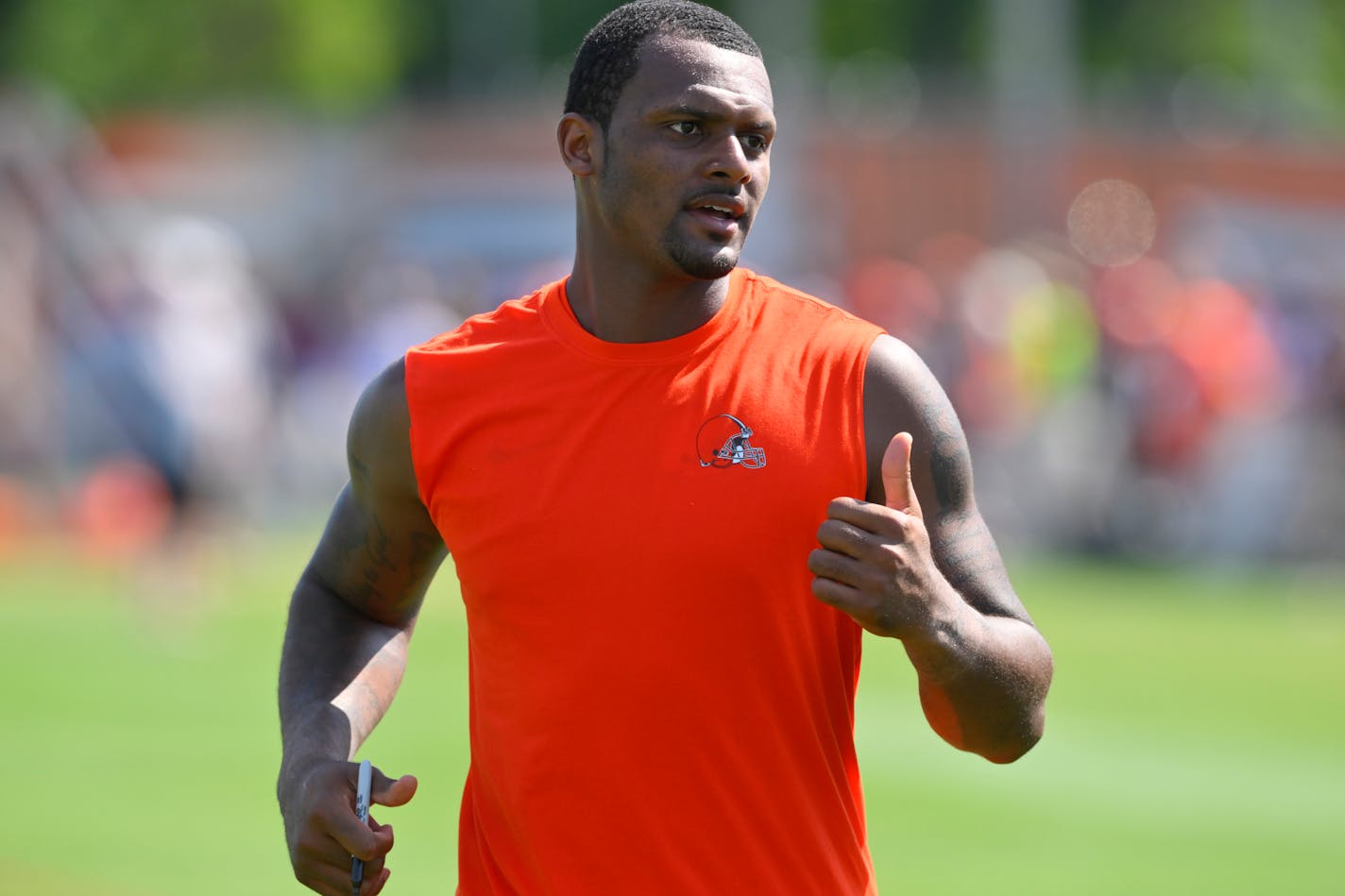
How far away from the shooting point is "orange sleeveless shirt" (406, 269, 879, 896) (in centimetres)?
336

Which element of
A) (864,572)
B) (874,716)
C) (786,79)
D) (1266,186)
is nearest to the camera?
(864,572)

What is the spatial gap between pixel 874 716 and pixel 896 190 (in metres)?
28.2

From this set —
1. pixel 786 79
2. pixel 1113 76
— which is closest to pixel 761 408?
pixel 786 79

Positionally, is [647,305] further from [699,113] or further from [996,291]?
[996,291]

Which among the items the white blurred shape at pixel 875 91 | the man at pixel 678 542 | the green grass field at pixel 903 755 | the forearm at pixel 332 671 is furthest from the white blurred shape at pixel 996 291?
the white blurred shape at pixel 875 91

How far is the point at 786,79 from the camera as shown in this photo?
42812 millimetres

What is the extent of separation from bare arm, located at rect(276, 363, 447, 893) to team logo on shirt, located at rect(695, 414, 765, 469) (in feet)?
1.94

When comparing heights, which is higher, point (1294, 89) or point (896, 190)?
point (1294, 89)

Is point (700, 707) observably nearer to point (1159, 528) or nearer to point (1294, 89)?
point (1159, 528)

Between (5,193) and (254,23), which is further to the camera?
(254,23)

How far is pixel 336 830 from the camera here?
3527 millimetres

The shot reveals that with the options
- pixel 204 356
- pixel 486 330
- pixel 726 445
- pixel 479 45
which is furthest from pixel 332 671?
pixel 479 45

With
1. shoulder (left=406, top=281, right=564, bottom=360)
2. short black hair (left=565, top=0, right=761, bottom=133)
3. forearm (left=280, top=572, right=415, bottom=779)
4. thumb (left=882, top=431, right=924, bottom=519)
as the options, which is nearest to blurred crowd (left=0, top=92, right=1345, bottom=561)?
forearm (left=280, top=572, right=415, bottom=779)

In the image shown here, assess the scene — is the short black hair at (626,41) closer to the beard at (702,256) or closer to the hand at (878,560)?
the beard at (702,256)
